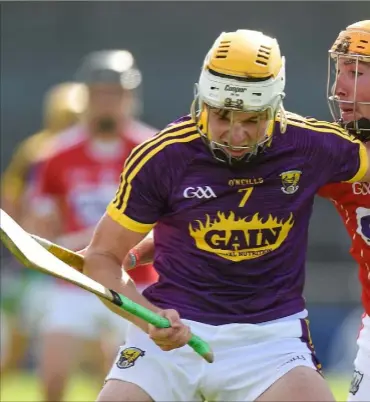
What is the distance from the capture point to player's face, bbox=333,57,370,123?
4.75 meters

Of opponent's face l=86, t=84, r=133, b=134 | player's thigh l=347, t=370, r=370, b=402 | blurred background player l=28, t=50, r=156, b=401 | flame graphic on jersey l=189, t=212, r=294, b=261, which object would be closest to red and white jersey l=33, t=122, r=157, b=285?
blurred background player l=28, t=50, r=156, b=401

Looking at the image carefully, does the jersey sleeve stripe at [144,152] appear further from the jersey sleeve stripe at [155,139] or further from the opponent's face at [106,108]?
the opponent's face at [106,108]

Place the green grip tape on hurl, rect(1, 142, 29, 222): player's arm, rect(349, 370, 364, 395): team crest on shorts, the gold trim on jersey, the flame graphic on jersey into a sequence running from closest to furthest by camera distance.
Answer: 1. the green grip tape on hurl
2. the gold trim on jersey
3. the flame graphic on jersey
4. rect(349, 370, 364, 395): team crest on shorts
5. rect(1, 142, 29, 222): player's arm

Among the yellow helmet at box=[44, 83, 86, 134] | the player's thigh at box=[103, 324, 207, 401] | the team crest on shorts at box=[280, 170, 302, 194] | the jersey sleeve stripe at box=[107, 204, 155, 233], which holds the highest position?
the team crest on shorts at box=[280, 170, 302, 194]

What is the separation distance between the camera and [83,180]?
7.37m

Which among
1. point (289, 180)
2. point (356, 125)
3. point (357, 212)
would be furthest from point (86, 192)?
point (289, 180)

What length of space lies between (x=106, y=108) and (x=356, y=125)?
2.92 metres

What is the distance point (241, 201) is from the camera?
441 cm

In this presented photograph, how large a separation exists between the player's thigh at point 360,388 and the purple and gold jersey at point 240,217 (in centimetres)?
55

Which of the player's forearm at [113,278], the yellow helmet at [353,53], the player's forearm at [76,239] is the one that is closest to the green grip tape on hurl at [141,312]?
the player's forearm at [113,278]

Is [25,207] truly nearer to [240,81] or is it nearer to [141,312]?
[240,81]

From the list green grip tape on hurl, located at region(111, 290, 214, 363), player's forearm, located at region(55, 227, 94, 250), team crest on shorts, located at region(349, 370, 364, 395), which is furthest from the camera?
player's forearm, located at region(55, 227, 94, 250)

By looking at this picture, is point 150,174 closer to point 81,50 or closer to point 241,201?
point 241,201

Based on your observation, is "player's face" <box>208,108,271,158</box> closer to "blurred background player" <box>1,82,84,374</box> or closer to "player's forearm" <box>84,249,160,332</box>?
"player's forearm" <box>84,249,160,332</box>
